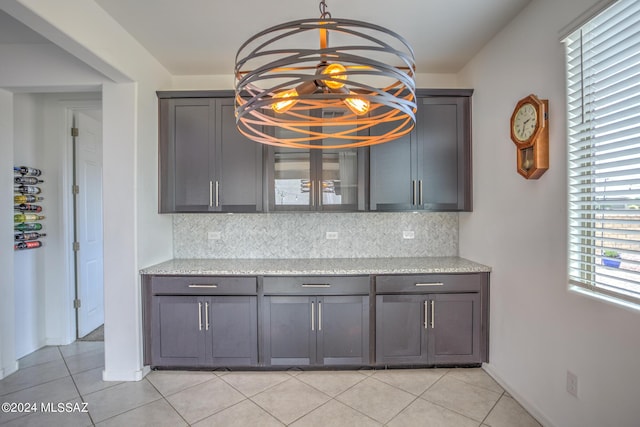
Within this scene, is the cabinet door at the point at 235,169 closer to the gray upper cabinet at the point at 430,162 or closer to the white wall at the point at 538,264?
the gray upper cabinet at the point at 430,162

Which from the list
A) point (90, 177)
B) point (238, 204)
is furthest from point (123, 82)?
point (90, 177)

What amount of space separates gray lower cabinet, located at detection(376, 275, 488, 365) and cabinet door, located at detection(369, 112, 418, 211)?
667 mm

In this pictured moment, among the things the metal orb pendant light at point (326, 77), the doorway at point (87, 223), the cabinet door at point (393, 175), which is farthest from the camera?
the doorway at point (87, 223)

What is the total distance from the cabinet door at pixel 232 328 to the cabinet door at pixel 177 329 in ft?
0.25

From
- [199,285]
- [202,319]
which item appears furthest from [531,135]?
[202,319]

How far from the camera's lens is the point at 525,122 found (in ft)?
6.43

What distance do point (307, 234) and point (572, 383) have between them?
2171mm

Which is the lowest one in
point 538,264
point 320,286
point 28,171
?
point 320,286

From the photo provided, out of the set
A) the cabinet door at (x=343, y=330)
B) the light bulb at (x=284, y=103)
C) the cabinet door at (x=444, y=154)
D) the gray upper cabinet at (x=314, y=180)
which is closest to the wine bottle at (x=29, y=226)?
the gray upper cabinet at (x=314, y=180)

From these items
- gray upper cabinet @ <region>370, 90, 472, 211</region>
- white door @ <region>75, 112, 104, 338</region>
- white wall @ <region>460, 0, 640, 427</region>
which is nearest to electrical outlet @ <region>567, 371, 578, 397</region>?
white wall @ <region>460, 0, 640, 427</region>

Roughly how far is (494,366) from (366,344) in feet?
3.40

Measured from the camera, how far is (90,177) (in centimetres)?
339

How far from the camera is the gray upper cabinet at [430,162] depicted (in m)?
2.66

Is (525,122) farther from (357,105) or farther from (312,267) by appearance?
(312,267)
